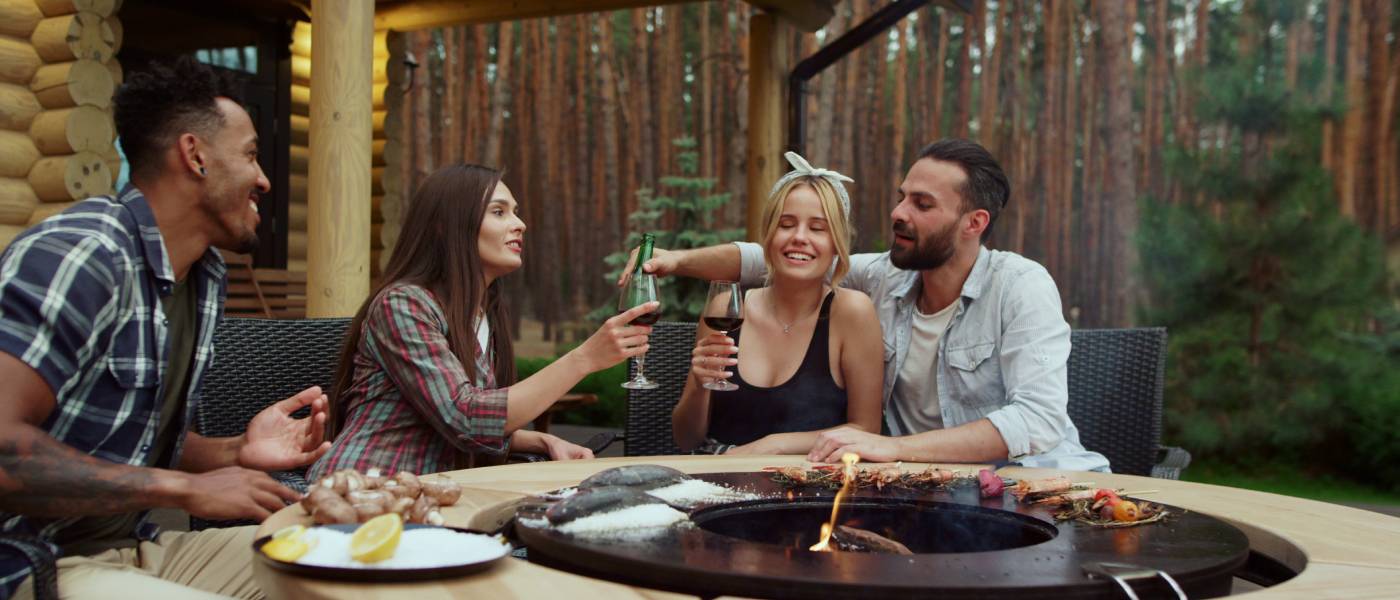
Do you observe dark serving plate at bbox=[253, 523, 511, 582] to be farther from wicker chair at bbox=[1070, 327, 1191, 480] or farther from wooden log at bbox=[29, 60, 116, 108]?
wooden log at bbox=[29, 60, 116, 108]

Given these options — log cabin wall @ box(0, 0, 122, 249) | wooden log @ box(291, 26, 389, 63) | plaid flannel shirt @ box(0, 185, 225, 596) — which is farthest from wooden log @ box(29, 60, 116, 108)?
plaid flannel shirt @ box(0, 185, 225, 596)

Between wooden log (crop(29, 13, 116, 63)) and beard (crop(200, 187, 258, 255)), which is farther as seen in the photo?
wooden log (crop(29, 13, 116, 63))

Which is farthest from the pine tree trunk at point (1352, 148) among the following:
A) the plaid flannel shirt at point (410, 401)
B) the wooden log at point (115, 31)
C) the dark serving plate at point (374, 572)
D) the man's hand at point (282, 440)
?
the dark serving plate at point (374, 572)

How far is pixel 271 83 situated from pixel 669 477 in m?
8.07

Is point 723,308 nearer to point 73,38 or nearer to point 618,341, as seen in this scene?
point 618,341

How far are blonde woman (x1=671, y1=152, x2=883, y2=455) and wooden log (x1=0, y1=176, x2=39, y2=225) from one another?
15.8 ft

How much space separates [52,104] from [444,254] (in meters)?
4.71

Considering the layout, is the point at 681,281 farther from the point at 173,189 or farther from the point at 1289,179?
the point at 173,189

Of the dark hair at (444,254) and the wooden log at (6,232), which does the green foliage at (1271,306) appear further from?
the wooden log at (6,232)

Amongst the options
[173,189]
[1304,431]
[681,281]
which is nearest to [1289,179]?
[1304,431]

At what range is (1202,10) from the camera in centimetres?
1385

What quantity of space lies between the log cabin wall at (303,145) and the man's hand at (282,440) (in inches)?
280

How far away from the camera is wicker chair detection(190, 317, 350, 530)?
3.12 meters

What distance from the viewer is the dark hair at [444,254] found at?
2857mm
